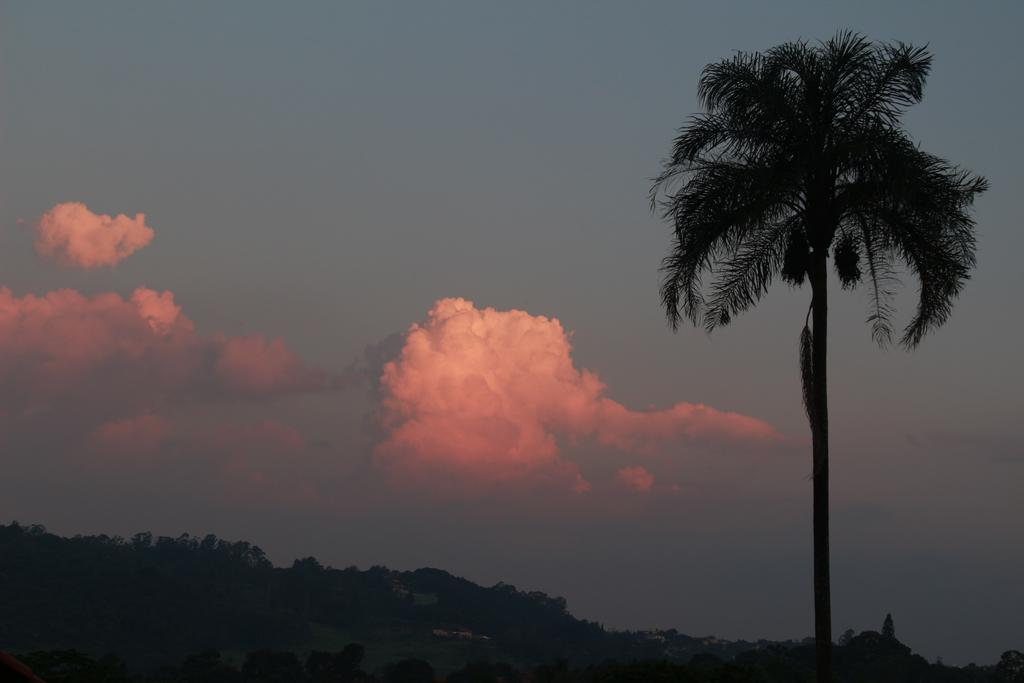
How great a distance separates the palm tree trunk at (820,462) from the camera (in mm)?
22859

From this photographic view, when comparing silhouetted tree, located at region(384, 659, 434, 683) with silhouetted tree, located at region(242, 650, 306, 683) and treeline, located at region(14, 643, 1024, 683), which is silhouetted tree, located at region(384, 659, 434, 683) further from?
silhouetted tree, located at region(242, 650, 306, 683)

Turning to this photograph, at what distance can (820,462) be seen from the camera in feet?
76.4

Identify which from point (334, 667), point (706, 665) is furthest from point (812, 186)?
point (334, 667)

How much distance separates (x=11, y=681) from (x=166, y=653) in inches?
7002

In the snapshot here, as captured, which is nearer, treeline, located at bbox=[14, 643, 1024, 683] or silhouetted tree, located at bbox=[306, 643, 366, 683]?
treeline, located at bbox=[14, 643, 1024, 683]

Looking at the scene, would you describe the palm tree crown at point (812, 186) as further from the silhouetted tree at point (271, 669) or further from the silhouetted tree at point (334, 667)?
the silhouetted tree at point (334, 667)

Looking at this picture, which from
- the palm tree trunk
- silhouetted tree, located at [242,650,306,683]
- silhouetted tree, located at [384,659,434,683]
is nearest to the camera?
the palm tree trunk

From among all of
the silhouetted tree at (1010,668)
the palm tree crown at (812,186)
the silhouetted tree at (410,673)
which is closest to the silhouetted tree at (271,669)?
the silhouetted tree at (410,673)

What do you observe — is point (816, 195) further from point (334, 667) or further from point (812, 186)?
point (334, 667)

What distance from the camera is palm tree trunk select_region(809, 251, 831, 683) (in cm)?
2286

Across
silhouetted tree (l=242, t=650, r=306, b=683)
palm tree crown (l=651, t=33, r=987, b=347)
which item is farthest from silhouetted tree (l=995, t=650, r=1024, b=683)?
palm tree crown (l=651, t=33, r=987, b=347)

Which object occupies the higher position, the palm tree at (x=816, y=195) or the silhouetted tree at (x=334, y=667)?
the palm tree at (x=816, y=195)

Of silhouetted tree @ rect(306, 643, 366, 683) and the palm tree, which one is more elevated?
the palm tree

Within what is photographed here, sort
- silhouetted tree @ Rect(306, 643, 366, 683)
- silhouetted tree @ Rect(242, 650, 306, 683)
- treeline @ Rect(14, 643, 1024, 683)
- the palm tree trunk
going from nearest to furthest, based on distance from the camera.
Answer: the palm tree trunk, treeline @ Rect(14, 643, 1024, 683), silhouetted tree @ Rect(242, 650, 306, 683), silhouetted tree @ Rect(306, 643, 366, 683)
